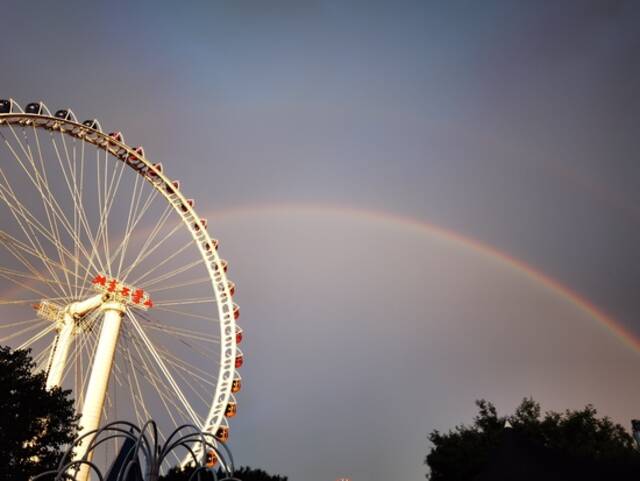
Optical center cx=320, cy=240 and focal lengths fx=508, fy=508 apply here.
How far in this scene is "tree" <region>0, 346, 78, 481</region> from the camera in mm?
15117

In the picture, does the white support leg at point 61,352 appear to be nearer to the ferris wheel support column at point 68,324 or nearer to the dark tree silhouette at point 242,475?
the ferris wheel support column at point 68,324

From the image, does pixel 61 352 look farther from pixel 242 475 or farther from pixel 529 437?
pixel 529 437

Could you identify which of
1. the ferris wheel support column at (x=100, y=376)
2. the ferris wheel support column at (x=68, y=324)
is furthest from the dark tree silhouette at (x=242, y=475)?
the ferris wheel support column at (x=68, y=324)

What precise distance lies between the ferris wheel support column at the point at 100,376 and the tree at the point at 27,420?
6.44 feet

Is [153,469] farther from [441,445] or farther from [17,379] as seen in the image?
[441,445]

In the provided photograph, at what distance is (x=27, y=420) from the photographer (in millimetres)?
15914

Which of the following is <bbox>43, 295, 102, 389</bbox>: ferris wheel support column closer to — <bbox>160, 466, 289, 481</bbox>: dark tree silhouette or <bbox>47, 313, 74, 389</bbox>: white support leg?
<bbox>47, 313, 74, 389</bbox>: white support leg

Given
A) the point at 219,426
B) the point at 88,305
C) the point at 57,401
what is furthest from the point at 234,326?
the point at 57,401

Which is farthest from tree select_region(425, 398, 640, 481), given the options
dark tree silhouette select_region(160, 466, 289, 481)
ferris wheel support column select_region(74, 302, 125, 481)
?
ferris wheel support column select_region(74, 302, 125, 481)

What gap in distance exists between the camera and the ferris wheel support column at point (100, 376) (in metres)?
19.2

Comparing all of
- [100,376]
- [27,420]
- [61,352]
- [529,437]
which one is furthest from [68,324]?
[529,437]

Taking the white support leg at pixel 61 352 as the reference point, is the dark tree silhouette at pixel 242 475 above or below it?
below

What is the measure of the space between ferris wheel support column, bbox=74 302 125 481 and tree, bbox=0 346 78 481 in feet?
6.44

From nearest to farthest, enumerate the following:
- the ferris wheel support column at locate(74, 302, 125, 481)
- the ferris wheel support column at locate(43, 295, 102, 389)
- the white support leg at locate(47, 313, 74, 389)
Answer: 1. the ferris wheel support column at locate(74, 302, 125, 481)
2. the white support leg at locate(47, 313, 74, 389)
3. the ferris wheel support column at locate(43, 295, 102, 389)
